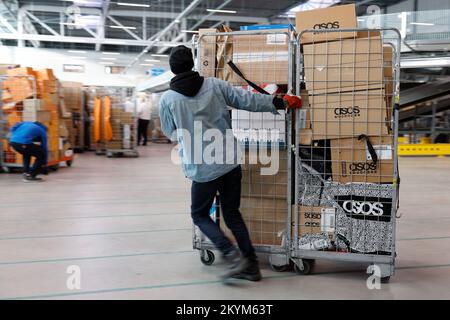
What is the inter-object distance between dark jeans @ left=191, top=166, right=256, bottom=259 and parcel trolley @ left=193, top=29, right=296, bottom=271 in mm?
269

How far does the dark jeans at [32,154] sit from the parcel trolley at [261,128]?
220 inches

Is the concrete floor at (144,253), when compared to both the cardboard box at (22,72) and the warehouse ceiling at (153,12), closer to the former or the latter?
the cardboard box at (22,72)

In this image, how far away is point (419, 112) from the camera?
57.8 ft

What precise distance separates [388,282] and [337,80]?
58.2 inches

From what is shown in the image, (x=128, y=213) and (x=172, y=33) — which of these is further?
(x=172, y=33)

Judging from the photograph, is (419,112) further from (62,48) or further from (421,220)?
(62,48)

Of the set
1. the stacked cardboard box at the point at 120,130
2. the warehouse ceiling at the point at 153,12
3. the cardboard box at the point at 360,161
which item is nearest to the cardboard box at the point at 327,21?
the cardboard box at the point at 360,161

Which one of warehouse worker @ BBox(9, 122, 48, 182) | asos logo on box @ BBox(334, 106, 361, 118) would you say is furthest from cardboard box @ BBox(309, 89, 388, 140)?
warehouse worker @ BBox(9, 122, 48, 182)

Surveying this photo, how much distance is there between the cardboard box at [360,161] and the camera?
325 centimetres

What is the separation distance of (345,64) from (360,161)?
0.68 meters

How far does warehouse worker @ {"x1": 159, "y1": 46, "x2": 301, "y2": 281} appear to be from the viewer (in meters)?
3.20

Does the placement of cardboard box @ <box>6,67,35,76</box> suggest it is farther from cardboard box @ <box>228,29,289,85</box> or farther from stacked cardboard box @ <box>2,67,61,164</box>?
cardboard box @ <box>228,29,289,85</box>

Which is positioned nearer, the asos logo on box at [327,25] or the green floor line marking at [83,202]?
the asos logo on box at [327,25]
